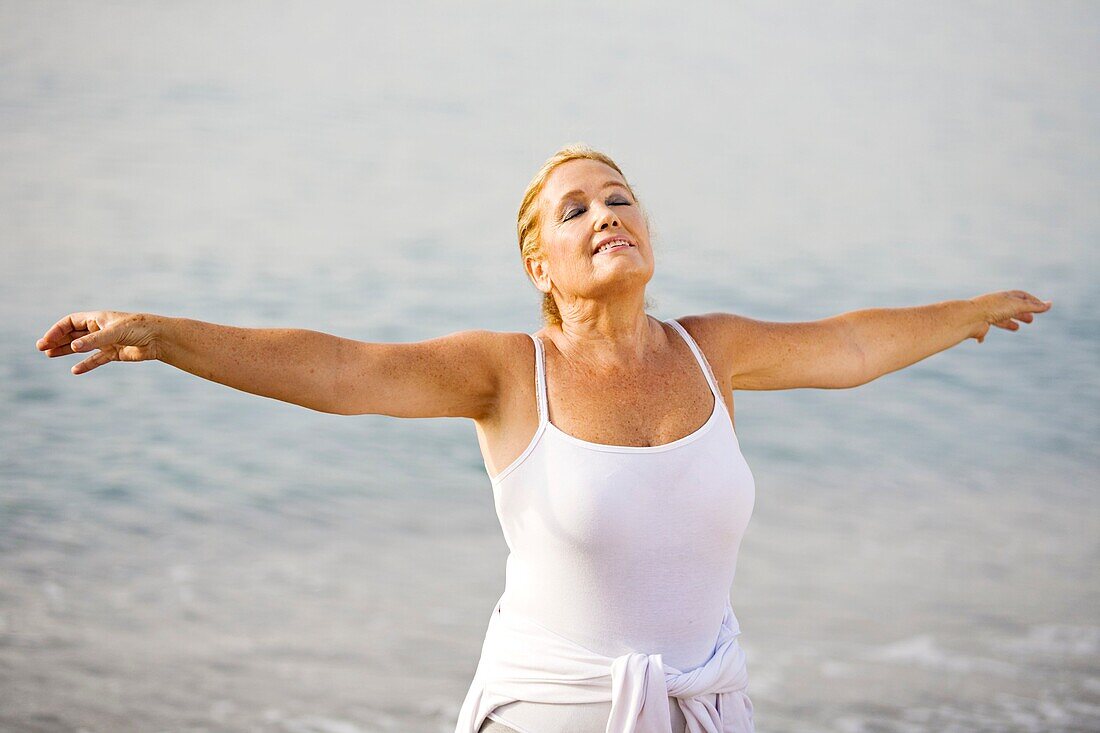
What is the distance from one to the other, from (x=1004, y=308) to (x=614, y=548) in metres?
1.15

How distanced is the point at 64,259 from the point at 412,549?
10.9 feet

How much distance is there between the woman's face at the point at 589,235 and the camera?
6.91 ft

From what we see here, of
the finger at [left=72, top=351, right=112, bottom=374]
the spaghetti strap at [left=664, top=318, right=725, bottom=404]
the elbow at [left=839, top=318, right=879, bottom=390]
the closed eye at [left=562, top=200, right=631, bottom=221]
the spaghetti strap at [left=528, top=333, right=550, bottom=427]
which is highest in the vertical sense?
the closed eye at [left=562, top=200, right=631, bottom=221]

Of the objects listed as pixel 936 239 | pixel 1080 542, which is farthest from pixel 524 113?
pixel 1080 542

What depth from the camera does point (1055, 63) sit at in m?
9.08

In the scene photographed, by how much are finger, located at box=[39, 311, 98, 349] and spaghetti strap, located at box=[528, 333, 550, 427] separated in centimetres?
73

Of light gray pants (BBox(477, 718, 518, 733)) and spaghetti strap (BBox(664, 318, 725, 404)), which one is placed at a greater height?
spaghetti strap (BBox(664, 318, 725, 404))

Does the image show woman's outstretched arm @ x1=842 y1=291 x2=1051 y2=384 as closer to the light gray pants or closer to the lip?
the lip

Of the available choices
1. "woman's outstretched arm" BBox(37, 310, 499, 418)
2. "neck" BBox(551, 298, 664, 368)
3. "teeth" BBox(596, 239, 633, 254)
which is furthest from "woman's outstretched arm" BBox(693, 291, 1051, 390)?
"woman's outstretched arm" BBox(37, 310, 499, 418)

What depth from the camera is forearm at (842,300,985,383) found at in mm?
2447

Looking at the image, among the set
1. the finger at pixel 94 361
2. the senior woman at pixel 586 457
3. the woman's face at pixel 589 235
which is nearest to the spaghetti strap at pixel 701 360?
the senior woman at pixel 586 457

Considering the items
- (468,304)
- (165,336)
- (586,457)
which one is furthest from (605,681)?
(468,304)

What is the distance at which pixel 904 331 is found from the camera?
8.18 ft

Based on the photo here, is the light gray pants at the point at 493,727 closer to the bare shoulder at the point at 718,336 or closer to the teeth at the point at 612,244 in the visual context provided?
the bare shoulder at the point at 718,336
